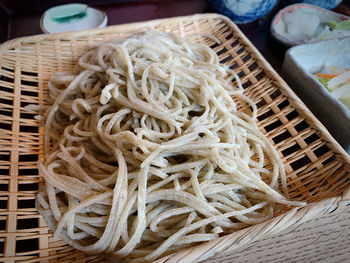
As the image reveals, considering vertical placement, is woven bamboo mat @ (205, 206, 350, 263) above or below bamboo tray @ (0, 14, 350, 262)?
below

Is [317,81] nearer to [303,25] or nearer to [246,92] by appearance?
Result: [246,92]

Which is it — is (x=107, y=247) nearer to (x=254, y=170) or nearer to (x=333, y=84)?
(x=254, y=170)

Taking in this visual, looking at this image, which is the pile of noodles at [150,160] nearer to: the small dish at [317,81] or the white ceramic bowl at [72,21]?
the small dish at [317,81]

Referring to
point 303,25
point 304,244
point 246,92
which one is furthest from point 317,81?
point 304,244

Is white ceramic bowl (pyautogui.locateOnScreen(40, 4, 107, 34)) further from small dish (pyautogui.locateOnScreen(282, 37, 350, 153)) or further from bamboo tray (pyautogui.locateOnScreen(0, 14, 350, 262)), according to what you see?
small dish (pyautogui.locateOnScreen(282, 37, 350, 153))

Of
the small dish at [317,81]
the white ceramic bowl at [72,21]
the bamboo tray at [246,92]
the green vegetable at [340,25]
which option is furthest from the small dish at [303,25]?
the white ceramic bowl at [72,21]

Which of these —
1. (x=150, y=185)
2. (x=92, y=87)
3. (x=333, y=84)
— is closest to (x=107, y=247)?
(x=150, y=185)

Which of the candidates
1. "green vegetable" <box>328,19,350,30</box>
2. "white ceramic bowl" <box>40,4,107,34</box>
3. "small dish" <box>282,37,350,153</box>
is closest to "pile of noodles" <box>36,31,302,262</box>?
"small dish" <box>282,37,350,153</box>
